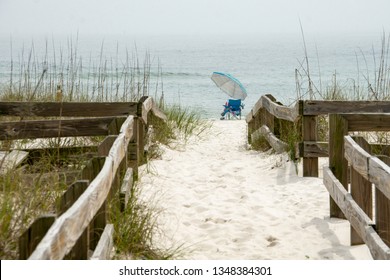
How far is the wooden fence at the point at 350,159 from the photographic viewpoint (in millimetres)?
4047

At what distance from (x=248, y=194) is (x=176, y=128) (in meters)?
4.36

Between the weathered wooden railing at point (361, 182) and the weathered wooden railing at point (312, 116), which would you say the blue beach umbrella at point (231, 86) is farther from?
the weathered wooden railing at point (361, 182)

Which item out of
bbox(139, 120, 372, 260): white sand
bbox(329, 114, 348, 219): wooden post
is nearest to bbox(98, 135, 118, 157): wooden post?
bbox(139, 120, 372, 260): white sand

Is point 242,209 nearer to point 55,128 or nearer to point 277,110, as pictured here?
point 55,128

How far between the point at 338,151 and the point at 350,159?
2.91 ft

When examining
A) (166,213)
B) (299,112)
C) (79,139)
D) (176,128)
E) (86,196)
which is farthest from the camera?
(176,128)

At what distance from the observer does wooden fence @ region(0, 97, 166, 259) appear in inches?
99.3

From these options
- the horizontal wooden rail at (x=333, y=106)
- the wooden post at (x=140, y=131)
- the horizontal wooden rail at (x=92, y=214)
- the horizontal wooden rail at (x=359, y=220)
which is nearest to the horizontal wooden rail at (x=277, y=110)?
the horizontal wooden rail at (x=333, y=106)

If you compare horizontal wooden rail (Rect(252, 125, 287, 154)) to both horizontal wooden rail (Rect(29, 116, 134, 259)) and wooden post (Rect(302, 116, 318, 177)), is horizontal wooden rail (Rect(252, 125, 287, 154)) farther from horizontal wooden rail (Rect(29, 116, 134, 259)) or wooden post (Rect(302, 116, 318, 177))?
horizontal wooden rail (Rect(29, 116, 134, 259))

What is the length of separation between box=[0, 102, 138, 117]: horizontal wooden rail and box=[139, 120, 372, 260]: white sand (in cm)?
82

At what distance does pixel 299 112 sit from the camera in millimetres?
7320
